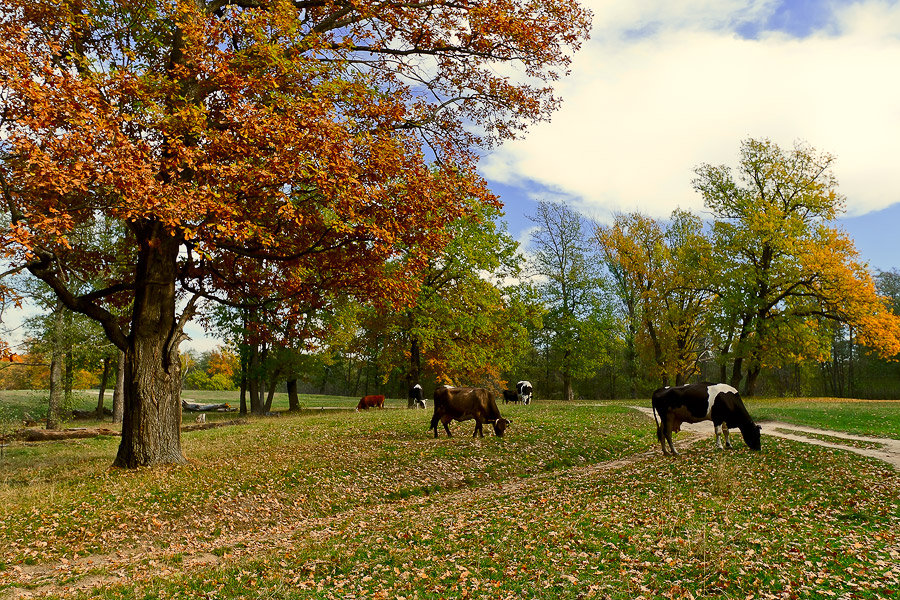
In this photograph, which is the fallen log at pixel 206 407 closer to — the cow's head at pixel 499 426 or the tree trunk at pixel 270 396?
the tree trunk at pixel 270 396

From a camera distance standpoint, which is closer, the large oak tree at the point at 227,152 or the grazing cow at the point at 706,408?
the large oak tree at the point at 227,152

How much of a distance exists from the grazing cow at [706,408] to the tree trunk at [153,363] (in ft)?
44.8

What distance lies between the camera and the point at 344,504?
12.3 meters

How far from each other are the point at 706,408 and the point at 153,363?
15327 mm

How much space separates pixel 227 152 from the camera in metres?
12.0

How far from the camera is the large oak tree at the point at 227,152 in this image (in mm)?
10797

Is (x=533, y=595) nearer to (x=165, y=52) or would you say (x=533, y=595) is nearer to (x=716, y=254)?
(x=165, y=52)

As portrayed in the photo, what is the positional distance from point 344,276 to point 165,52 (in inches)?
304

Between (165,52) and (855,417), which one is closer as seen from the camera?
(165,52)

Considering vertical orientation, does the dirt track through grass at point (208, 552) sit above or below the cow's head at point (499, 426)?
below

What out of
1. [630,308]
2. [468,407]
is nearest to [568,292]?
[630,308]

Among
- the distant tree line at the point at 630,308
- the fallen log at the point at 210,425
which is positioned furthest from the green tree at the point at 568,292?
the fallen log at the point at 210,425

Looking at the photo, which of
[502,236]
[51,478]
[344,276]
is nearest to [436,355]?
[502,236]

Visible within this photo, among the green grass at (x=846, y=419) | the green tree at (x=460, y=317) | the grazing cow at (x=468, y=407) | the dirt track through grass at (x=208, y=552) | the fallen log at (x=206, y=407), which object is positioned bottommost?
the fallen log at (x=206, y=407)
